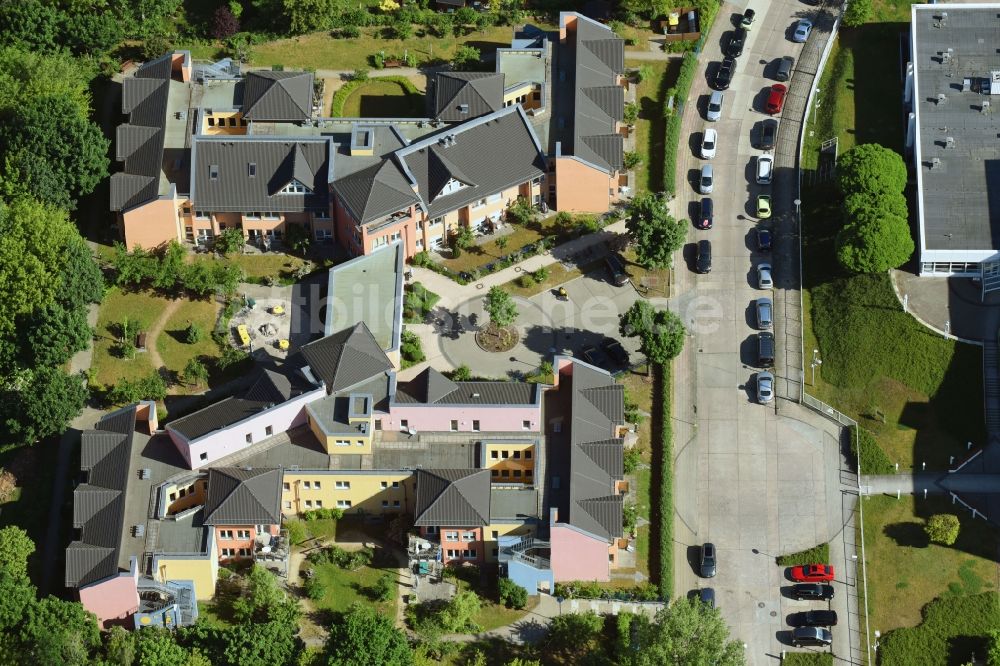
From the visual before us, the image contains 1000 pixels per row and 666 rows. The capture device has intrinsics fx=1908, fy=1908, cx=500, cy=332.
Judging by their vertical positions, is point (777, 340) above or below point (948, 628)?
above

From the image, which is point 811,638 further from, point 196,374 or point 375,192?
point 196,374

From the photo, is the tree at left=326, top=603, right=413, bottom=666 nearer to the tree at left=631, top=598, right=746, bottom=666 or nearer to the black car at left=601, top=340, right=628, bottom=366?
the tree at left=631, top=598, right=746, bottom=666

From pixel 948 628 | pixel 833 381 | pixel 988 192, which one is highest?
pixel 988 192

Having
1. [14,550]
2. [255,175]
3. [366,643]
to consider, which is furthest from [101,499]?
[255,175]

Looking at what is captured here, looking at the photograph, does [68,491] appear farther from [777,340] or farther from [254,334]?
[777,340]

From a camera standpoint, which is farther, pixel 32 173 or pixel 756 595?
pixel 32 173

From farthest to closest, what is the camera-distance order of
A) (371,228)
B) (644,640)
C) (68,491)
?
(371,228)
(68,491)
(644,640)

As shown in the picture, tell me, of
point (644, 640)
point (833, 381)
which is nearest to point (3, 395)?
point (644, 640)
